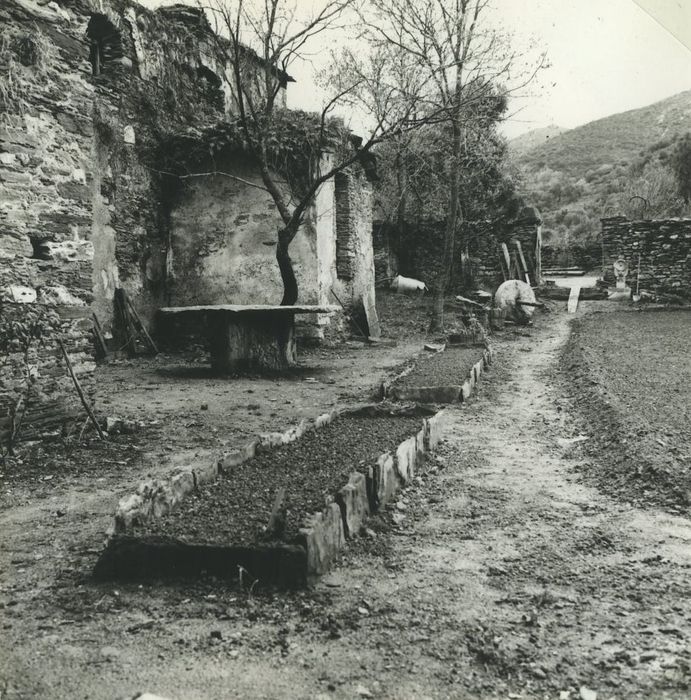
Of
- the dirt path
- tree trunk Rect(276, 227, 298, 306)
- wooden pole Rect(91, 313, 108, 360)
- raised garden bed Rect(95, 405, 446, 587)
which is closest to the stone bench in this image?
tree trunk Rect(276, 227, 298, 306)

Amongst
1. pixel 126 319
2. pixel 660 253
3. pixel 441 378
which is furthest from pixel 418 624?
pixel 660 253

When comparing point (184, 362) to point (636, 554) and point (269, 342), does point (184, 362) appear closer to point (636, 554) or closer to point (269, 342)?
point (269, 342)

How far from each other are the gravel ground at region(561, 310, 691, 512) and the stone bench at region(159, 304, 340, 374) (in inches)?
146

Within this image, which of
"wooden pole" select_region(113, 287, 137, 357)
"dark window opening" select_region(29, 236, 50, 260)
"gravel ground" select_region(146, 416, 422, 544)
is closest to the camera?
"gravel ground" select_region(146, 416, 422, 544)

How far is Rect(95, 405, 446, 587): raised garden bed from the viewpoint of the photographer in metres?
2.87

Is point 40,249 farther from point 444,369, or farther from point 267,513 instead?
point 444,369

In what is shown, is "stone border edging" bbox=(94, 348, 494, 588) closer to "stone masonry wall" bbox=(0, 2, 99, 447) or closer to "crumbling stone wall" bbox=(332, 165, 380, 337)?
"stone masonry wall" bbox=(0, 2, 99, 447)

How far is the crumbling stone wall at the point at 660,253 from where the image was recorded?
18438 mm

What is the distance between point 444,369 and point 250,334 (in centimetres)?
279

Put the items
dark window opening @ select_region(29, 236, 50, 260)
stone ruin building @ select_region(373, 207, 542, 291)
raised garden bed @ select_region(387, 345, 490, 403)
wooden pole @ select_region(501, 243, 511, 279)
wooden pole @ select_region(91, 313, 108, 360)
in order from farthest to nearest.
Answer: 1. stone ruin building @ select_region(373, 207, 542, 291)
2. wooden pole @ select_region(501, 243, 511, 279)
3. wooden pole @ select_region(91, 313, 108, 360)
4. raised garden bed @ select_region(387, 345, 490, 403)
5. dark window opening @ select_region(29, 236, 50, 260)

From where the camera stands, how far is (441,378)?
26.1 ft

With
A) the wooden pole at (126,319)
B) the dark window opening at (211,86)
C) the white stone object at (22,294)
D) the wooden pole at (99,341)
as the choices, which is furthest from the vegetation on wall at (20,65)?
the dark window opening at (211,86)

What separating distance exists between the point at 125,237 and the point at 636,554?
9862 mm

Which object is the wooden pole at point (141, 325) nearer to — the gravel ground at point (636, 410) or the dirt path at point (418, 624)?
the gravel ground at point (636, 410)
